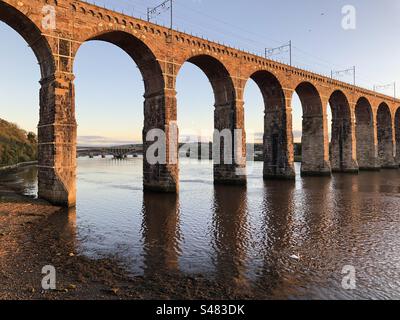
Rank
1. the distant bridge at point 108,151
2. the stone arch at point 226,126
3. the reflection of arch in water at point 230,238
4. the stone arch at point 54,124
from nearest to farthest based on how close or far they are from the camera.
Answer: the reflection of arch in water at point 230,238 → the stone arch at point 54,124 → the stone arch at point 226,126 → the distant bridge at point 108,151

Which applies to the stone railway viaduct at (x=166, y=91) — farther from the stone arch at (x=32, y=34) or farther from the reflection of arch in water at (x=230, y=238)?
the reflection of arch in water at (x=230, y=238)

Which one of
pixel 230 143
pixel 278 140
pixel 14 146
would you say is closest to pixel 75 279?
pixel 230 143

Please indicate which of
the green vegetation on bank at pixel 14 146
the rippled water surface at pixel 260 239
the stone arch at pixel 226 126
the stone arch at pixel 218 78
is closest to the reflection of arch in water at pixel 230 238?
the rippled water surface at pixel 260 239

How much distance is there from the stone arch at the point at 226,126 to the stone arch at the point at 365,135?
3399 cm

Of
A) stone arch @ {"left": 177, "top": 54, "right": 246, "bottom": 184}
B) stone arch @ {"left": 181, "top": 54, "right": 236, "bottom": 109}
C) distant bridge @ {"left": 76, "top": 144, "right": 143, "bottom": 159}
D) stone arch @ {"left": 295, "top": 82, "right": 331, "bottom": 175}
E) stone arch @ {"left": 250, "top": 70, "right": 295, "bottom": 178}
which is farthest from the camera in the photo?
distant bridge @ {"left": 76, "top": 144, "right": 143, "bottom": 159}

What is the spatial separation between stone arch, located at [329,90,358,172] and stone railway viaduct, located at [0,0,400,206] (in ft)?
0.50

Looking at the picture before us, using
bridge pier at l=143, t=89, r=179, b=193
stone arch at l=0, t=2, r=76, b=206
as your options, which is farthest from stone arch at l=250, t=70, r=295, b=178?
stone arch at l=0, t=2, r=76, b=206

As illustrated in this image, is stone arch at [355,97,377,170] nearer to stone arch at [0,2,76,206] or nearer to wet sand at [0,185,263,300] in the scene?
stone arch at [0,2,76,206]

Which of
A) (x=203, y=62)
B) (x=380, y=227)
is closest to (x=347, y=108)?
(x=203, y=62)

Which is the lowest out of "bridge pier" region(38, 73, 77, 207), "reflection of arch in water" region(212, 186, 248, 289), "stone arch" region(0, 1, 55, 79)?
"reflection of arch in water" region(212, 186, 248, 289)

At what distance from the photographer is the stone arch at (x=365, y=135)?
187ft

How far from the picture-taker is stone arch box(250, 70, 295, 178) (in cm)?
3944

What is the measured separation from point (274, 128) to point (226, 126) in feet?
30.5
